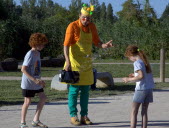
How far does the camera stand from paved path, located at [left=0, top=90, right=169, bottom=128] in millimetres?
7672

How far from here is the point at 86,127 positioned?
7395 millimetres

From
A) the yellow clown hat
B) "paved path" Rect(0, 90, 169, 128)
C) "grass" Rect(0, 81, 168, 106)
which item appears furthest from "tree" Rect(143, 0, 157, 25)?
the yellow clown hat

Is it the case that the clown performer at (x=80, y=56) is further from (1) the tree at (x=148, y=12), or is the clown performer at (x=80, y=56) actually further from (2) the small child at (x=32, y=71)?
(1) the tree at (x=148, y=12)

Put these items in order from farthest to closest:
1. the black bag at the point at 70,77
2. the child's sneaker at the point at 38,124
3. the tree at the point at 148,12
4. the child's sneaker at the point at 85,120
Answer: the tree at the point at 148,12 < the child's sneaker at the point at 85,120 < the black bag at the point at 70,77 < the child's sneaker at the point at 38,124

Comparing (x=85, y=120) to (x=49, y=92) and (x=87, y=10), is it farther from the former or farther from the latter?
(x=49, y=92)

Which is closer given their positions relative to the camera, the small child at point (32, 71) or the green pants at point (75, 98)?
the small child at point (32, 71)

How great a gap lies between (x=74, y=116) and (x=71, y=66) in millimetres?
814

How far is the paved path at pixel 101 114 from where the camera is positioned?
7.67 metres

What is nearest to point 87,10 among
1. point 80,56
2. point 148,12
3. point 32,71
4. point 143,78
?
point 80,56

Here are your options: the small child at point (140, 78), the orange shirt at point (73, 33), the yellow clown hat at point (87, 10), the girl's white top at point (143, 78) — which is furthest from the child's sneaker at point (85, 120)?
the yellow clown hat at point (87, 10)

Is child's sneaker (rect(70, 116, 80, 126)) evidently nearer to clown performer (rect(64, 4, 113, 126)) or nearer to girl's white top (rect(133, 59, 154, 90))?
clown performer (rect(64, 4, 113, 126))

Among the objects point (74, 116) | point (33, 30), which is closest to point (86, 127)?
point (74, 116)

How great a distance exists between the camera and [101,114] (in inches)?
342

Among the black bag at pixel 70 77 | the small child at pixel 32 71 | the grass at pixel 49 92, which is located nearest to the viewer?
the small child at pixel 32 71
